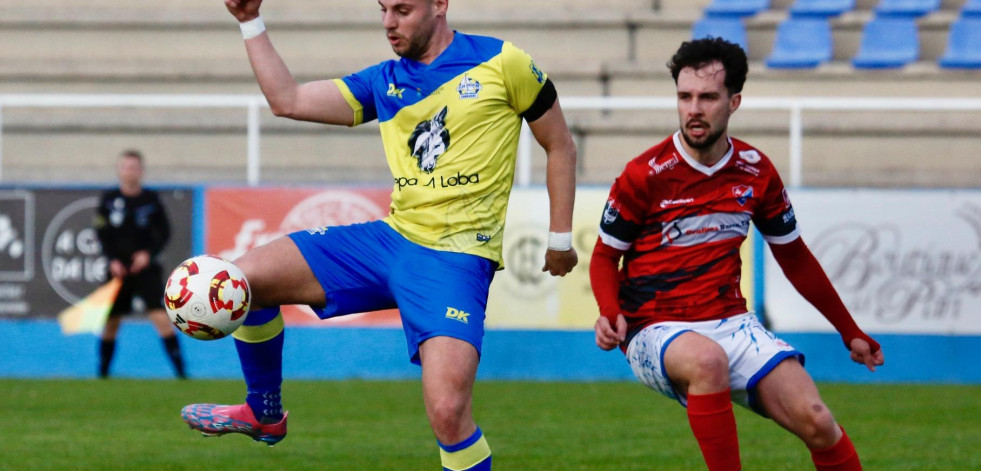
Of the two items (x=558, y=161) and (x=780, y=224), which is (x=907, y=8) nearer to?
(x=780, y=224)

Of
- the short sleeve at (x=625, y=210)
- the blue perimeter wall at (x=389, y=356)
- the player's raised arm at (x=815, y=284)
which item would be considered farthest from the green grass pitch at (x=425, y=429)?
the short sleeve at (x=625, y=210)

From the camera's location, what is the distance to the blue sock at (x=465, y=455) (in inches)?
199

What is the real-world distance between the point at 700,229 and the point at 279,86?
1654mm

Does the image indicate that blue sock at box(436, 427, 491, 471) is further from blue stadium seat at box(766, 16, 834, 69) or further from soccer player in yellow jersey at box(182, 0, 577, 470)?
blue stadium seat at box(766, 16, 834, 69)

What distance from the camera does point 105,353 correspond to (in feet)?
40.8

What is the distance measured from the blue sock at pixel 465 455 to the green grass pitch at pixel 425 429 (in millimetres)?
1924

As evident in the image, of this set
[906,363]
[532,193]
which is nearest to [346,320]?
[532,193]

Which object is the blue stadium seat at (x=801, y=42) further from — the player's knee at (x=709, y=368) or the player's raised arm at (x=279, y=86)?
the player's knee at (x=709, y=368)

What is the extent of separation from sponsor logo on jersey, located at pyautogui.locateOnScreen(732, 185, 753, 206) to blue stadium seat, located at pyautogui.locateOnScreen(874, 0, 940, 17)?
11918 millimetres

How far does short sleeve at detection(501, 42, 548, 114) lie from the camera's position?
5.36 m

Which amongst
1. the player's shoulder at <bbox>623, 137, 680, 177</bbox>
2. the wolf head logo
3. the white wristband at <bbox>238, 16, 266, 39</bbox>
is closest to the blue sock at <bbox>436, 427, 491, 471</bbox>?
the wolf head logo

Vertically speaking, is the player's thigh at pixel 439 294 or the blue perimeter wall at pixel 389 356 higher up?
the player's thigh at pixel 439 294

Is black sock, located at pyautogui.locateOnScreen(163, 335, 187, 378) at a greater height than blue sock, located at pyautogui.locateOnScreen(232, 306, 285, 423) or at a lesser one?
lesser

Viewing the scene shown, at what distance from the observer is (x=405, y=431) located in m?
8.57
